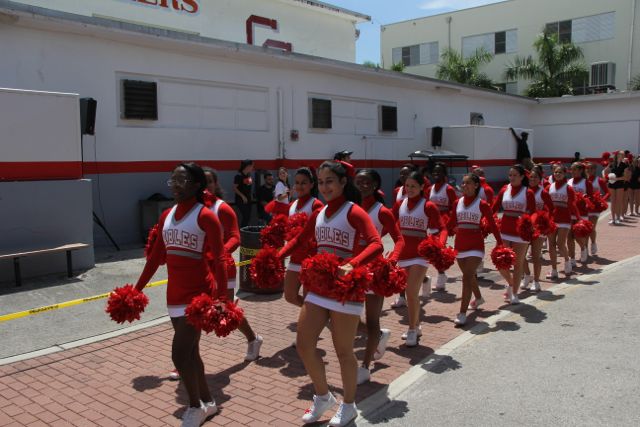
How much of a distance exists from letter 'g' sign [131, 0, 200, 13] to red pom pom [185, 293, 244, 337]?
1884 cm

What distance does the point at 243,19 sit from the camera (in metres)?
23.6

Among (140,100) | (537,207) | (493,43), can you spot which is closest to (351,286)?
(537,207)

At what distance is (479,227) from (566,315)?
1722 millimetres

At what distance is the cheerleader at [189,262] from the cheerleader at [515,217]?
503 centimetres

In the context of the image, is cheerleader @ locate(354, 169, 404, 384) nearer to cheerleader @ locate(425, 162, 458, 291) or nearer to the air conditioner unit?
cheerleader @ locate(425, 162, 458, 291)

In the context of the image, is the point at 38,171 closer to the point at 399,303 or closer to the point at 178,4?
the point at 399,303

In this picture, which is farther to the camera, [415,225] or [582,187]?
[582,187]

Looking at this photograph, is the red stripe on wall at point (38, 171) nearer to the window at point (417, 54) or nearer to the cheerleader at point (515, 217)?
the cheerleader at point (515, 217)

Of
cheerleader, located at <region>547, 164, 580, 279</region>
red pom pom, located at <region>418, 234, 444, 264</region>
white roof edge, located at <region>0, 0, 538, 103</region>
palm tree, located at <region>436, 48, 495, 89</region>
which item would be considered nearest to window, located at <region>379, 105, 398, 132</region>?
white roof edge, located at <region>0, 0, 538, 103</region>

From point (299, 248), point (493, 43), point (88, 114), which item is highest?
point (493, 43)

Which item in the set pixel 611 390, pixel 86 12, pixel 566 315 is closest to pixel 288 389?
pixel 611 390

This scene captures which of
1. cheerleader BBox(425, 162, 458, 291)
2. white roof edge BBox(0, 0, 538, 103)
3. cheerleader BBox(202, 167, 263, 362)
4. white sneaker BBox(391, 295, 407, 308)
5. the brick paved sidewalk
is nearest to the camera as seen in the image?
the brick paved sidewalk

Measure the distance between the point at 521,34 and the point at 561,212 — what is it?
117 ft

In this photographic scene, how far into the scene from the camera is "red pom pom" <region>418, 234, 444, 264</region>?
5.96m
